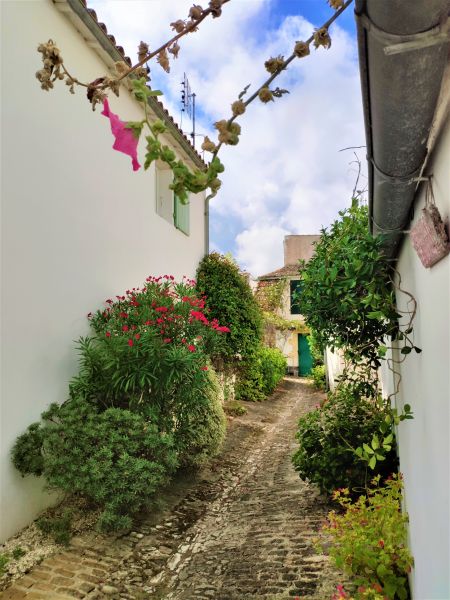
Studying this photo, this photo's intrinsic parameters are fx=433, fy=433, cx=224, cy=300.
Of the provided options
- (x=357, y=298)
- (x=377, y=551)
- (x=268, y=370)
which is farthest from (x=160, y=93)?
(x=268, y=370)

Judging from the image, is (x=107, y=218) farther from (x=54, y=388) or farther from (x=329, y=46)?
(x=329, y=46)

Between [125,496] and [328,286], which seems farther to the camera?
[125,496]

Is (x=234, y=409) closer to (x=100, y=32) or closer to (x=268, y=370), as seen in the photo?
(x=268, y=370)

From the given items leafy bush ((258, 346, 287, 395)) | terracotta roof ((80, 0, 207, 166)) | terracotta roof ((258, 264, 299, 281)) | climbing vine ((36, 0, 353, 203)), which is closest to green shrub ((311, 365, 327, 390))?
leafy bush ((258, 346, 287, 395))

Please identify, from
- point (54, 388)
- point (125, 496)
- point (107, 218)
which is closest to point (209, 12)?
point (125, 496)

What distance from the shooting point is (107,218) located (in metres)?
6.39

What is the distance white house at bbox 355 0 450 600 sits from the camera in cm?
117

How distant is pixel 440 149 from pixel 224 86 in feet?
2.97

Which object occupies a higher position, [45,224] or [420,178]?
[45,224]

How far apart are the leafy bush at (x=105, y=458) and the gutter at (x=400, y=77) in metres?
3.65

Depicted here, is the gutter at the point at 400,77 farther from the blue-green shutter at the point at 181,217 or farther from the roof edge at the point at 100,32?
the blue-green shutter at the point at 181,217

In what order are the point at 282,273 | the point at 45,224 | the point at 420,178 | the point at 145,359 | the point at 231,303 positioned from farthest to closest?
the point at 282,273
the point at 231,303
the point at 145,359
the point at 45,224
the point at 420,178

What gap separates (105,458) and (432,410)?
3303 mm

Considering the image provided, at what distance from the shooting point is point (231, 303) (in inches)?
410
